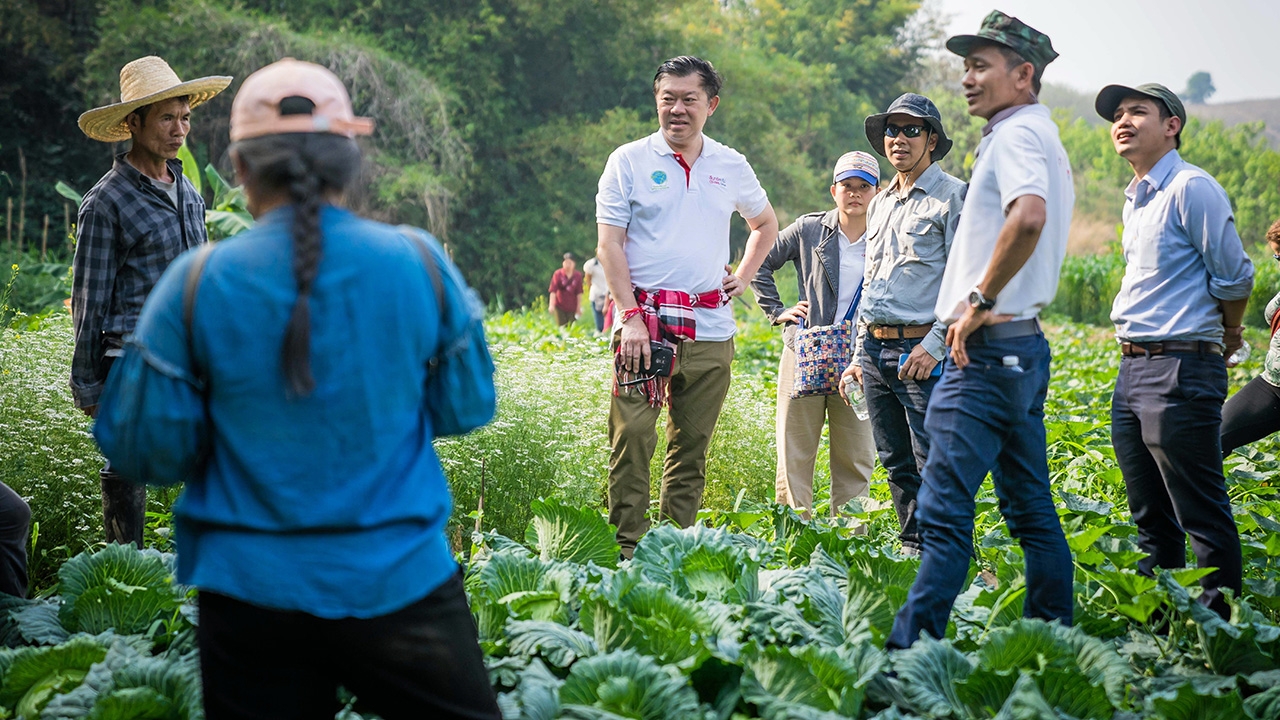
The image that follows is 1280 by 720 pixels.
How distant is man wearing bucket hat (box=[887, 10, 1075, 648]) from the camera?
2.80 m

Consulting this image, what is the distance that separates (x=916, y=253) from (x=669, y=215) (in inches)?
39.1

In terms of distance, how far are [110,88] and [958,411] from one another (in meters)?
17.9

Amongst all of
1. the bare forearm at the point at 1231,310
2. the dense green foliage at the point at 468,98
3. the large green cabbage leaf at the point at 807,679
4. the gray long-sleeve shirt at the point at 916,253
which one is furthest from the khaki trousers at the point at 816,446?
the dense green foliage at the point at 468,98

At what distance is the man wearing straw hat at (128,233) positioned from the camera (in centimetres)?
353

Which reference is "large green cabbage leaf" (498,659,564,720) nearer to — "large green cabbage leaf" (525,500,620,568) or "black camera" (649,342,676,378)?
"large green cabbage leaf" (525,500,620,568)

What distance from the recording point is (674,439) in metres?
4.37

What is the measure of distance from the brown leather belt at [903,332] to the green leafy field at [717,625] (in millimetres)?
757

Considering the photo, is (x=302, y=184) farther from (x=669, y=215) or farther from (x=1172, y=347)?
(x=1172, y=347)

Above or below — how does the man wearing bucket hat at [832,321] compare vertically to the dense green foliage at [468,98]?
below

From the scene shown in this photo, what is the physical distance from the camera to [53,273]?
1186 centimetres

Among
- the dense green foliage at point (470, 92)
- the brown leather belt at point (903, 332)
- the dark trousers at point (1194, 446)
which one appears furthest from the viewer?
the dense green foliage at point (470, 92)

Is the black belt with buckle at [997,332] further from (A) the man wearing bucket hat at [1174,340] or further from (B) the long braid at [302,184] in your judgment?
(B) the long braid at [302,184]

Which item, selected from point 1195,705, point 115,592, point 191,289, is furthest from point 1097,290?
point 191,289

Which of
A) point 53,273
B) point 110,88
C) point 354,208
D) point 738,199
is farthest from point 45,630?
point 110,88
